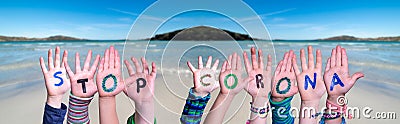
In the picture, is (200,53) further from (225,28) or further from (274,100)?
(274,100)

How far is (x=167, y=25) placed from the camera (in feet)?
3.08

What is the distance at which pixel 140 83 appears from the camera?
3.21 ft

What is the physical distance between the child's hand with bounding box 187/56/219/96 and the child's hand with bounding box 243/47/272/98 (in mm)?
129

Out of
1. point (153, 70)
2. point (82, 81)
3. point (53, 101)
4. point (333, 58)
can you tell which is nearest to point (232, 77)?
point (153, 70)

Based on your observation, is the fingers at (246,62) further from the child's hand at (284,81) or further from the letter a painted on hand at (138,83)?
the letter a painted on hand at (138,83)

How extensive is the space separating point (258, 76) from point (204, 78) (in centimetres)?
21

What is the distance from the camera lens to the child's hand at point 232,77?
1.08m

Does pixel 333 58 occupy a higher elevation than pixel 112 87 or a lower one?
higher

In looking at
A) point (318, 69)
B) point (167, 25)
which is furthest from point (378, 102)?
point (167, 25)

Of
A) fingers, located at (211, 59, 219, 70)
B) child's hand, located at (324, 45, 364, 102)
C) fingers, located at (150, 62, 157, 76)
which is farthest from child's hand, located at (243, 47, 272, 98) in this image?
fingers, located at (150, 62, 157, 76)

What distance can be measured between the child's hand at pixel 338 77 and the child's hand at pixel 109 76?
0.80 meters

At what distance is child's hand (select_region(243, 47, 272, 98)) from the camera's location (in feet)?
3.51

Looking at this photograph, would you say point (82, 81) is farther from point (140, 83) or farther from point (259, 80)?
point (259, 80)

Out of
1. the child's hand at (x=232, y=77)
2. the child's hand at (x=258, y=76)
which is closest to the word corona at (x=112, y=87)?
the child's hand at (x=232, y=77)
